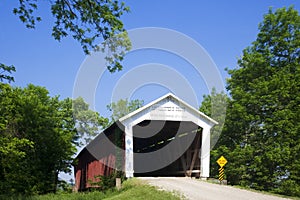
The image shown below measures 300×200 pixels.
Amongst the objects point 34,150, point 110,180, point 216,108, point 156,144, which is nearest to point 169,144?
point 156,144

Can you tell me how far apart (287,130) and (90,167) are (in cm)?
1272

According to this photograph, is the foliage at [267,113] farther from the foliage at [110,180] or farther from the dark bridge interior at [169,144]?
the foliage at [110,180]

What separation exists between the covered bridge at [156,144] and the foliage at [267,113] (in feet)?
14.3

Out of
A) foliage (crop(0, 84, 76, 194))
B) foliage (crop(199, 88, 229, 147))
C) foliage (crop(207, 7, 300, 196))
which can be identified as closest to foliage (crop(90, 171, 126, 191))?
foliage (crop(0, 84, 76, 194))

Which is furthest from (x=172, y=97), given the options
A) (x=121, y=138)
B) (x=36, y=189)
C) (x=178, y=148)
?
(x=36, y=189)

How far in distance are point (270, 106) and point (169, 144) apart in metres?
7.21

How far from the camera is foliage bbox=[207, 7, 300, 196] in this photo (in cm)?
2042

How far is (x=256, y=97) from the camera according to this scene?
2259 cm

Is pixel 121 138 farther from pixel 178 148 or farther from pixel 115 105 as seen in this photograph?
pixel 115 105

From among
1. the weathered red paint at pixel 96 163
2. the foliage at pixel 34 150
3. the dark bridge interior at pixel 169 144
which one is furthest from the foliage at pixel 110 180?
the foliage at pixel 34 150

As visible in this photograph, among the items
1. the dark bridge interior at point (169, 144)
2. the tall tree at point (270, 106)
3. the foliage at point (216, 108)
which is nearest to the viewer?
the dark bridge interior at point (169, 144)

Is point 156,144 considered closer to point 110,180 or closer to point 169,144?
point 169,144

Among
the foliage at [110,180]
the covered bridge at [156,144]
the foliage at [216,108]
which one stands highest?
the foliage at [216,108]

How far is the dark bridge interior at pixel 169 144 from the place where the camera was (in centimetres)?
1739
